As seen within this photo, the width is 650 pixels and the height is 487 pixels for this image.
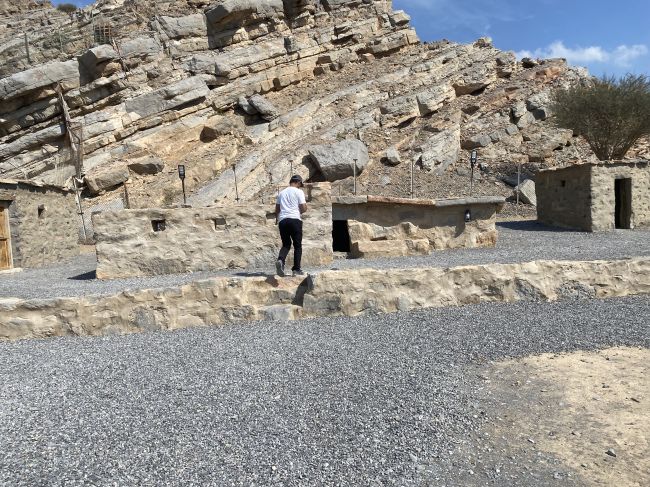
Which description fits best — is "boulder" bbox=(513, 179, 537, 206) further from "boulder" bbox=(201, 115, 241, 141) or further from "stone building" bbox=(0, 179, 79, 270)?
"stone building" bbox=(0, 179, 79, 270)

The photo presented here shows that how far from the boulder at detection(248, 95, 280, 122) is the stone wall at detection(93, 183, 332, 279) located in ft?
47.9

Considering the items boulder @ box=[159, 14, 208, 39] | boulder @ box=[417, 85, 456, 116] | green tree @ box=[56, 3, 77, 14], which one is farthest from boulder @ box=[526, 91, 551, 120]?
green tree @ box=[56, 3, 77, 14]

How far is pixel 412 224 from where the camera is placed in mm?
10891

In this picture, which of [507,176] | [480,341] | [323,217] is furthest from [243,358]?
[507,176]

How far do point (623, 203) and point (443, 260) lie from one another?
864 centimetres

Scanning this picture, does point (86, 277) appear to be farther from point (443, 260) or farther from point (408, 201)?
point (443, 260)

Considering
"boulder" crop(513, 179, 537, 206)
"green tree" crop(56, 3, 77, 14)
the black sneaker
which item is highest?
"green tree" crop(56, 3, 77, 14)

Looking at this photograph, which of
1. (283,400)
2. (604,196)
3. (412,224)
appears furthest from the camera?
(604,196)

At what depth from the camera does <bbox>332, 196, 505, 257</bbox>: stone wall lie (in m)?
10.6

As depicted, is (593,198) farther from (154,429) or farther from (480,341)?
(154,429)

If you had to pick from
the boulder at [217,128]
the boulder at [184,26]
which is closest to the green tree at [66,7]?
the boulder at [184,26]

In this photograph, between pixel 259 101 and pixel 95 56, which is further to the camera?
pixel 259 101

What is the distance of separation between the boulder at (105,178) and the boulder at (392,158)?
12437 millimetres

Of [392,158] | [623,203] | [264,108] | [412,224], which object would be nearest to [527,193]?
[623,203]
